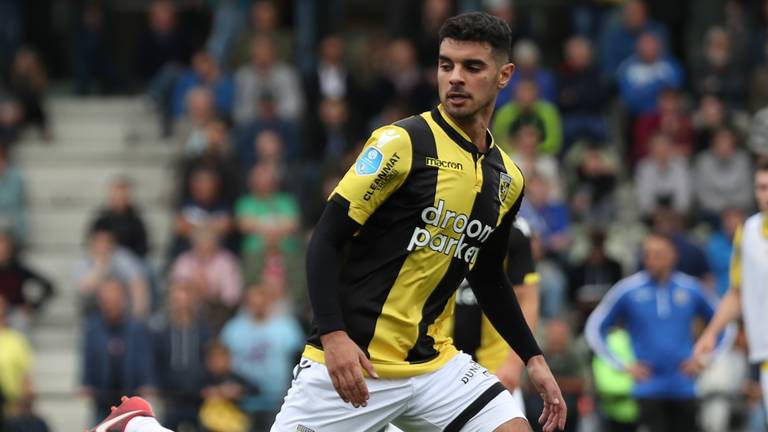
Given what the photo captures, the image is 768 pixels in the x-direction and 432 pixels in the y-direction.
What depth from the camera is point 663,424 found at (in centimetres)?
1198

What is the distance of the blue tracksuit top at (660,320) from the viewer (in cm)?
1202

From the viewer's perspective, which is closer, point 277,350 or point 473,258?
point 473,258

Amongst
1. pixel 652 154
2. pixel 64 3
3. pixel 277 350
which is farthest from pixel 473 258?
pixel 64 3

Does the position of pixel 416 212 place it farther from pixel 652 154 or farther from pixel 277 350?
pixel 652 154

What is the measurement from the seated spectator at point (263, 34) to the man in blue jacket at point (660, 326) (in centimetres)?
664

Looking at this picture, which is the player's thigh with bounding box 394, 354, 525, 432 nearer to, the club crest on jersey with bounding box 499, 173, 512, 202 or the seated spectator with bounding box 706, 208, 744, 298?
the club crest on jersey with bounding box 499, 173, 512, 202

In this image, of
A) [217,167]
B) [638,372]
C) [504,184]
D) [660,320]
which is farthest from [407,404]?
[217,167]

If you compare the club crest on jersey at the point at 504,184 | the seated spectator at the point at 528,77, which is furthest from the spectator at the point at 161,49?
the club crest on jersey at the point at 504,184

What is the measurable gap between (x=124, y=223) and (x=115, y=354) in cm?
242

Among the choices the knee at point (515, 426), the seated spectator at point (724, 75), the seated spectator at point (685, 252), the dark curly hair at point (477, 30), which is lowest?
the seated spectator at point (685, 252)

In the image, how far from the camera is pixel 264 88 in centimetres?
1648

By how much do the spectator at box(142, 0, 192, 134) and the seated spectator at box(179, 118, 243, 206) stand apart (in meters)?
2.12

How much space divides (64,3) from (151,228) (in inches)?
181

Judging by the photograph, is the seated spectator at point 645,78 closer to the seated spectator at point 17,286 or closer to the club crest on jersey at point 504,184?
the seated spectator at point 17,286
